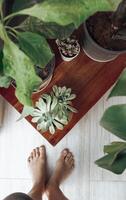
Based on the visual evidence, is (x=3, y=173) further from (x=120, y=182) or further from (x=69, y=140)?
(x=120, y=182)

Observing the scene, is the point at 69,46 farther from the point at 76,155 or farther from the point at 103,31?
the point at 76,155

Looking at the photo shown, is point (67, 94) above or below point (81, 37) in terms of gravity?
below

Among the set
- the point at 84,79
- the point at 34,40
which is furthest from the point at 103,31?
the point at 34,40

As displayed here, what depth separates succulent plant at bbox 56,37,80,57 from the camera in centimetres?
135

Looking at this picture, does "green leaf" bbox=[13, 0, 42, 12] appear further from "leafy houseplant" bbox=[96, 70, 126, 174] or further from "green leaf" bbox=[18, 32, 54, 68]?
"leafy houseplant" bbox=[96, 70, 126, 174]

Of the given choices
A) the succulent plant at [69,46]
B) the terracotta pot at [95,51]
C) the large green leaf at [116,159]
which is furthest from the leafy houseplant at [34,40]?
the succulent plant at [69,46]

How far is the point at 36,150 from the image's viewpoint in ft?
4.77

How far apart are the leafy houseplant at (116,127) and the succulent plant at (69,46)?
471 mm

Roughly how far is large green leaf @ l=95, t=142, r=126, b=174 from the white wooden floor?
403mm

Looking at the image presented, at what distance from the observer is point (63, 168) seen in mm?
1430

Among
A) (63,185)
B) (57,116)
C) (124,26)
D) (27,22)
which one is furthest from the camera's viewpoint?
(63,185)

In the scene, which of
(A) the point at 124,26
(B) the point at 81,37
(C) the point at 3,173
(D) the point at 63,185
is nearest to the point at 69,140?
(D) the point at 63,185

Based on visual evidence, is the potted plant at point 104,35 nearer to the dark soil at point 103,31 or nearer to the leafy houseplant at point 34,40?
the dark soil at point 103,31

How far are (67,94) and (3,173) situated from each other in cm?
42
